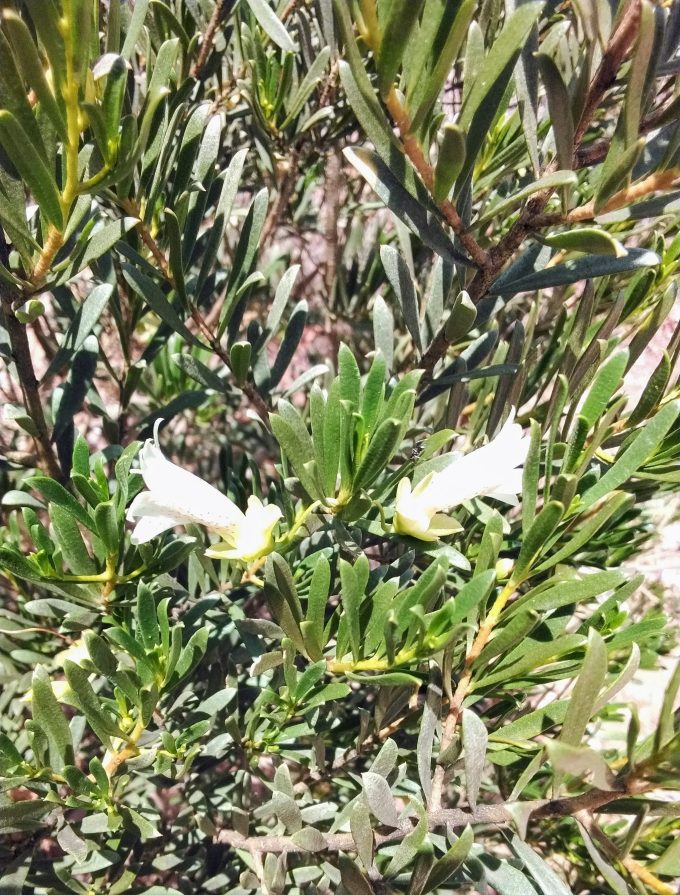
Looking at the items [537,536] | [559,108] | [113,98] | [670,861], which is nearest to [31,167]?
[113,98]

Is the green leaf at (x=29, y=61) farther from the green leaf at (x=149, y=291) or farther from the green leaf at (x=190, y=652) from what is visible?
the green leaf at (x=190, y=652)

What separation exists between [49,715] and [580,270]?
1.94ft

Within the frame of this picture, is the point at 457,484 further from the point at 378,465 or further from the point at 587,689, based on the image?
the point at 587,689

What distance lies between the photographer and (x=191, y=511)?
0.56 meters

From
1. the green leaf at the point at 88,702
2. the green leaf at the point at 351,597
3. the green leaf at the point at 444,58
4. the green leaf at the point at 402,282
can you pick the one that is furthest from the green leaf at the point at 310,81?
the green leaf at the point at 88,702

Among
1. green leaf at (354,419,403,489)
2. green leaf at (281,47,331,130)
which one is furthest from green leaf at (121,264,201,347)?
green leaf at (281,47,331,130)

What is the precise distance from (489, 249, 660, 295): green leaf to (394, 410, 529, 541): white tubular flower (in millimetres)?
127

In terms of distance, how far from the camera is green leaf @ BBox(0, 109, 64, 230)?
1.41ft

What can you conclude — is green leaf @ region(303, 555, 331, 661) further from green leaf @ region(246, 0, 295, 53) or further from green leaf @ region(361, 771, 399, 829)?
green leaf @ region(246, 0, 295, 53)

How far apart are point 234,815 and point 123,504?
0.41 meters

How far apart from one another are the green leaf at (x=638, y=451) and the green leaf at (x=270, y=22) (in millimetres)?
500

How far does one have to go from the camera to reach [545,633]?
1.95 ft

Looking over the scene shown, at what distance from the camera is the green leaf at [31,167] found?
430 millimetres

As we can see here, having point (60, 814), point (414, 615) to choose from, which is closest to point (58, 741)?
point (60, 814)
